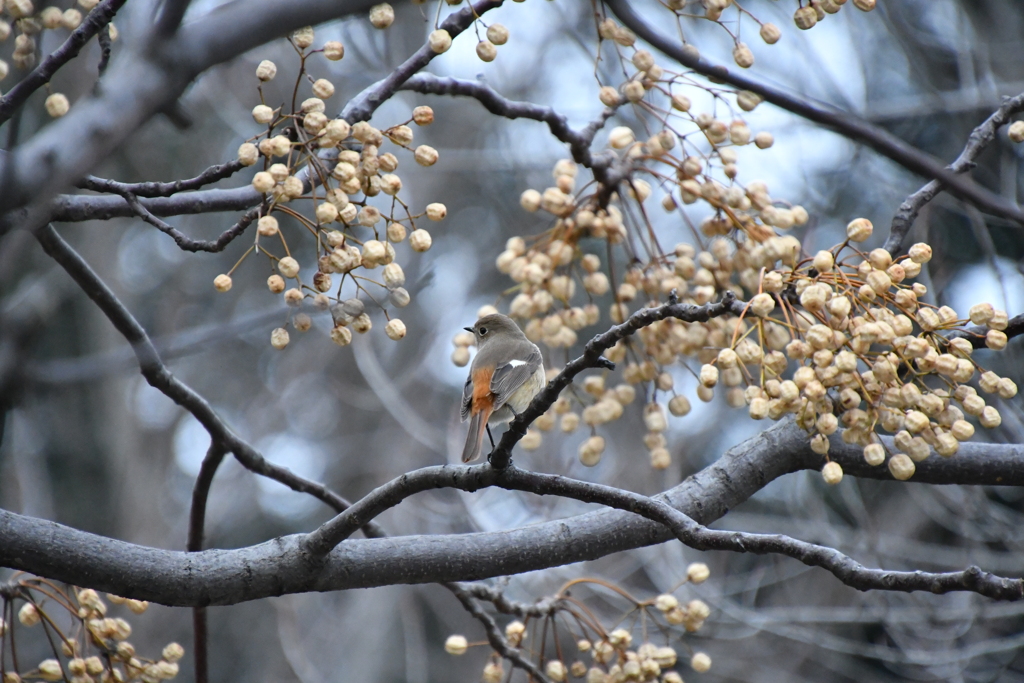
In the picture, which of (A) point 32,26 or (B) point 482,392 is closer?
(A) point 32,26

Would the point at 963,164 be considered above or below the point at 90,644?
above

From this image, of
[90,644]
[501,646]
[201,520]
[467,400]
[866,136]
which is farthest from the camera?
[467,400]

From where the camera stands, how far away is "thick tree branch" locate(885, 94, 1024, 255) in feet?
8.09

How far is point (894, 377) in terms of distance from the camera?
77.6 inches

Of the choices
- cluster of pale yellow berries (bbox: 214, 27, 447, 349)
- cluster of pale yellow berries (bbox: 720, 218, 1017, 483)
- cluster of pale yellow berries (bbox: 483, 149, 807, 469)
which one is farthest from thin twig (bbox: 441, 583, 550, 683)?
cluster of pale yellow berries (bbox: 720, 218, 1017, 483)

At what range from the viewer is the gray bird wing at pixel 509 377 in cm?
312

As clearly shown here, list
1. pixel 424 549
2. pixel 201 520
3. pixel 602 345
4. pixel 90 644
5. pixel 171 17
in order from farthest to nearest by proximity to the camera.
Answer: pixel 201 520 → pixel 90 644 → pixel 424 549 → pixel 602 345 → pixel 171 17

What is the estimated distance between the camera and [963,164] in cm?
247

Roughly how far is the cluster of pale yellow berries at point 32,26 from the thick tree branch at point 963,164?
219cm

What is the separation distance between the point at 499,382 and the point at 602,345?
1.57 m

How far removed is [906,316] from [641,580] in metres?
5.48

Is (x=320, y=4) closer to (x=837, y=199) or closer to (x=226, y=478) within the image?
(x=837, y=199)

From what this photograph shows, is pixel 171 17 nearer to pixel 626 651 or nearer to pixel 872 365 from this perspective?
pixel 872 365

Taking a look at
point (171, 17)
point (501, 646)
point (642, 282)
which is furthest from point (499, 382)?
point (171, 17)
